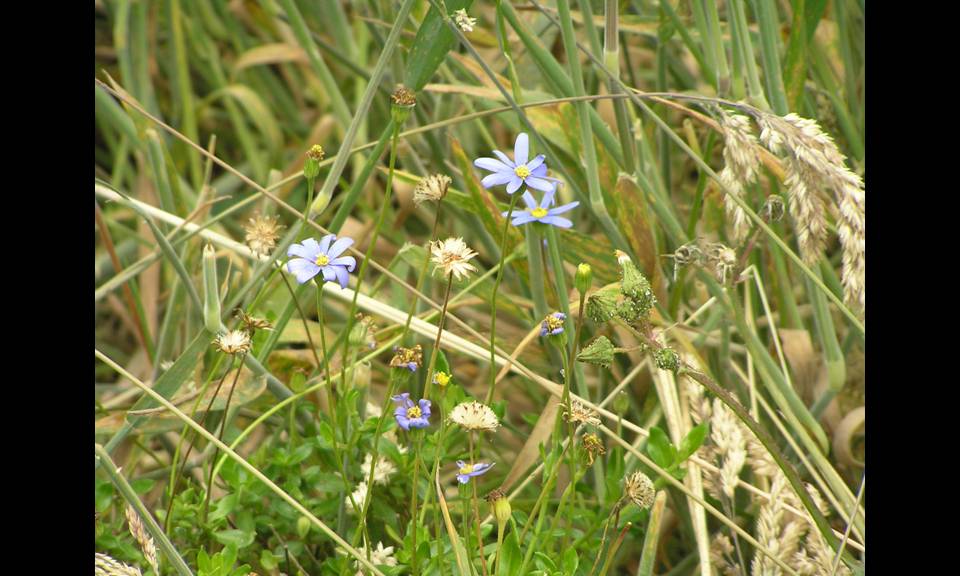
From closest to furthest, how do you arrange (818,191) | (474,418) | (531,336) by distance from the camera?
(474,418) < (818,191) < (531,336)

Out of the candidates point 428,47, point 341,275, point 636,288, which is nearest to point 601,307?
point 636,288

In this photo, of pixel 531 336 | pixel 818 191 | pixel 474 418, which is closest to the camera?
pixel 474 418

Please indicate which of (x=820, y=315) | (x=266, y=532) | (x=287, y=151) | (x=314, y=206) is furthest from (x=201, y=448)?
(x=287, y=151)

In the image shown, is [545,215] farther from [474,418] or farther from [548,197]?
[474,418]

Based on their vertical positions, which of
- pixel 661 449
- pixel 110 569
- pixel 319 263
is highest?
pixel 319 263

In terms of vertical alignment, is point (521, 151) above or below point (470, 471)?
above

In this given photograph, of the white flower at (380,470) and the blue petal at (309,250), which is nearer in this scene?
the blue petal at (309,250)

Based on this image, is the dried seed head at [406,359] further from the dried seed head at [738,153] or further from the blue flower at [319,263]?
the dried seed head at [738,153]

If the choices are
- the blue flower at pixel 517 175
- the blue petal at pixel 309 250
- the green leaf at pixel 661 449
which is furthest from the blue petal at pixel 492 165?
the green leaf at pixel 661 449

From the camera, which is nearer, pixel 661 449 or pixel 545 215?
pixel 545 215
